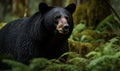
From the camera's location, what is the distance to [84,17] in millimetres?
13945

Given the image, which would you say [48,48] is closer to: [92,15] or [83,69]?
[83,69]

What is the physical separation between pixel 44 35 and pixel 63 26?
28.3 inches

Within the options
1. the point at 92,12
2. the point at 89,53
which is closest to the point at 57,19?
the point at 89,53

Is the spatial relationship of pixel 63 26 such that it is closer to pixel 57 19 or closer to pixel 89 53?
pixel 57 19

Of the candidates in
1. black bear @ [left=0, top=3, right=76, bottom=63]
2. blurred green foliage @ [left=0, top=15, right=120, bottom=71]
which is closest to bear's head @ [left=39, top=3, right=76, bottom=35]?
black bear @ [left=0, top=3, right=76, bottom=63]

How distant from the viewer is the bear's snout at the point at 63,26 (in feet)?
28.5

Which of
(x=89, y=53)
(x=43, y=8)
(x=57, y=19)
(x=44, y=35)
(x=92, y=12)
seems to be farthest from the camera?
(x=92, y=12)

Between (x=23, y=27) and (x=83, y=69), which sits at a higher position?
(x=23, y=27)

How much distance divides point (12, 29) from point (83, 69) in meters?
3.41

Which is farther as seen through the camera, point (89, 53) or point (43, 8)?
point (89, 53)

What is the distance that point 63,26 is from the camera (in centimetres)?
877

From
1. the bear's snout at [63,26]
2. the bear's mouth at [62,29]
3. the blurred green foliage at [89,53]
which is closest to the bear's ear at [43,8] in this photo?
the bear's snout at [63,26]

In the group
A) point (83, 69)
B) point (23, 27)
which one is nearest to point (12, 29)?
point (23, 27)

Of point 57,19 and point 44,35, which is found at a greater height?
point 57,19
